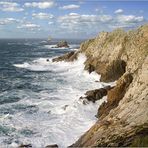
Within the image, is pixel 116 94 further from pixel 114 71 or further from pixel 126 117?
pixel 114 71

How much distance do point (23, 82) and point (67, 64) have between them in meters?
22.4

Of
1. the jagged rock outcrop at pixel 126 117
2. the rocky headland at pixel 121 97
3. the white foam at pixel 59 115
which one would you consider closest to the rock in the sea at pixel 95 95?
the rocky headland at pixel 121 97

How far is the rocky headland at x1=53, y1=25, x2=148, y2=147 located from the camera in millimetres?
18188

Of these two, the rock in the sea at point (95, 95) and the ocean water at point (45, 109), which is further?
the rock in the sea at point (95, 95)

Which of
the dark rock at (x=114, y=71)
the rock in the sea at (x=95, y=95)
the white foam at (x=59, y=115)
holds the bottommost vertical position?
the white foam at (x=59, y=115)

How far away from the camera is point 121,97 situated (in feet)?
94.1

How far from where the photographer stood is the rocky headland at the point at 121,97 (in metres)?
18.2

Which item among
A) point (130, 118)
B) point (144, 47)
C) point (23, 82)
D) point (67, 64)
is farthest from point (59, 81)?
point (130, 118)

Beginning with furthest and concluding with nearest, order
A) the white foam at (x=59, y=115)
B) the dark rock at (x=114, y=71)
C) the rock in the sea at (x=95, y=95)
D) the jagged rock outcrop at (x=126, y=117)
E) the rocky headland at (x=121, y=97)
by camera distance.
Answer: the dark rock at (x=114, y=71) < the rock in the sea at (x=95, y=95) < the white foam at (x=59, y=115) < the rocky headland at (x=121, y=97) < the jagged rock outcrop at (x=126, y=117)

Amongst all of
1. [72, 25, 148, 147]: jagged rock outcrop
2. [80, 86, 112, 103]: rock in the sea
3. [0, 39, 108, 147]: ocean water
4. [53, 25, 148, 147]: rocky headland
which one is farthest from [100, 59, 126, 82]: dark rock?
[80, 86, 112, 103]: rock in the sea

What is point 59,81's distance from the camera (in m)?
51.1

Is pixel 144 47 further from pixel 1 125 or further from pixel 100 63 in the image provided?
pixel 1 125

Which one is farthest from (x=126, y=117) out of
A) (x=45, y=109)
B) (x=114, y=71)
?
(x=114, y=71)

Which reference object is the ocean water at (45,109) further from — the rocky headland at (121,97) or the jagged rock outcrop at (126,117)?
the jagged rock outcrop at (126,117)
